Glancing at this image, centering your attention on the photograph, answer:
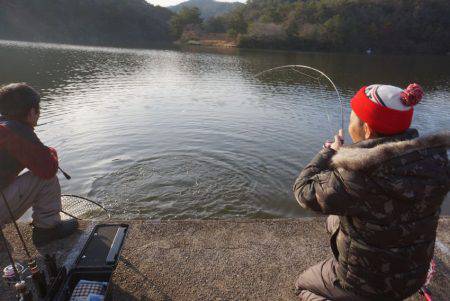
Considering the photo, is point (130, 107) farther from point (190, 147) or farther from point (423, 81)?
point (423, 81)

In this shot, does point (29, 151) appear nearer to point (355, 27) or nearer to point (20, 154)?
point (20, 154)

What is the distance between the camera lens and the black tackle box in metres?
2.86

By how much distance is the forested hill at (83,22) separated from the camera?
2753 inches

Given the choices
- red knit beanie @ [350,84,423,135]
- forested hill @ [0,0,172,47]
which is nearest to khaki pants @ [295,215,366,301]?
red knit beanie @ [350,84,423,135]

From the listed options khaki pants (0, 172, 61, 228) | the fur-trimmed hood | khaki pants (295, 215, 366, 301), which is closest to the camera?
the fur-trimmed hood

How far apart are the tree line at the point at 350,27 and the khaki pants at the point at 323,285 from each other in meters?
71.9

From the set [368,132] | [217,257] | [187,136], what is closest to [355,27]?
[187,136]

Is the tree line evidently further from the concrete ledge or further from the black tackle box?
the black tackle box

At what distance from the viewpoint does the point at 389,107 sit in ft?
7.12

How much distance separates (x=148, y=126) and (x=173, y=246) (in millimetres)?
8811

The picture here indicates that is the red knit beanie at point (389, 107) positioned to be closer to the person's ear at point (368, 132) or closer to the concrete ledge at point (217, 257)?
the person's ear at point (368, 132)

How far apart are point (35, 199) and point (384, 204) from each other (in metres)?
3.44

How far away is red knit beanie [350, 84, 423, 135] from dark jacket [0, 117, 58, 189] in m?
2.96

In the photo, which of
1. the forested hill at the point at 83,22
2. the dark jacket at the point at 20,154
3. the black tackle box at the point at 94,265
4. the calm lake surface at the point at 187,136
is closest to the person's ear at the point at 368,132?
the black tackle box at the point at 94,265
